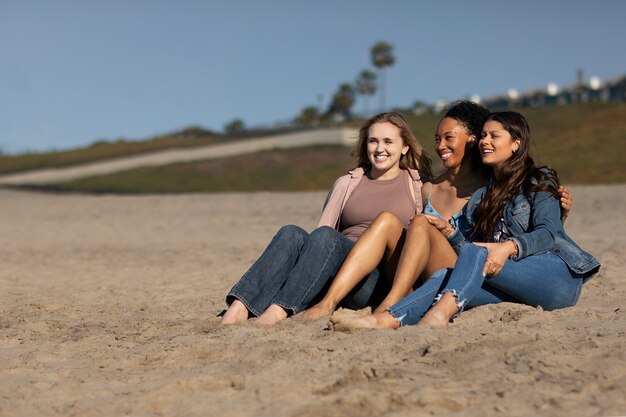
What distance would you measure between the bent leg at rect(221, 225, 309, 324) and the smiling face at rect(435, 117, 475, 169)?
97 cm

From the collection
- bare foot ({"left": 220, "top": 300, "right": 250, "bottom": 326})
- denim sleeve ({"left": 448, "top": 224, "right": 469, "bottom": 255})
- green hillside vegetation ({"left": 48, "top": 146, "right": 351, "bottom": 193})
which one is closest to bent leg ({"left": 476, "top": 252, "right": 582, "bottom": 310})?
denim sleeve ({"left": 448, "top": 224, "right": 469, "bottom": 255})

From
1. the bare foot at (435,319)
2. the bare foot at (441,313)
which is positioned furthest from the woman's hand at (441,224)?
the bare foot at (435,319)

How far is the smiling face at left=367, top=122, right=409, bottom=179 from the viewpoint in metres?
5.95

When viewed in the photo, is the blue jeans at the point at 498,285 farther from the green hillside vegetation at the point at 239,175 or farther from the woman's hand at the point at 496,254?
the green hillside vegetation at the point at 239,175

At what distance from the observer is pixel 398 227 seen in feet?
18.4

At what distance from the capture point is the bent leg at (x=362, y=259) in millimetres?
5535

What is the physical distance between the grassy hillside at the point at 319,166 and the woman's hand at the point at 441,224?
762 inches

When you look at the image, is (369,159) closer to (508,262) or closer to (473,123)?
(473,123)

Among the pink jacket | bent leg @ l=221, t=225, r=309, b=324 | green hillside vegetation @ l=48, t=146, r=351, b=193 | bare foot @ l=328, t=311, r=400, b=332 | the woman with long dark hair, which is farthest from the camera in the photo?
green hillside vegetation @ l=48, t=146, r=351, b=193

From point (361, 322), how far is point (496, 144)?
131 centimetres

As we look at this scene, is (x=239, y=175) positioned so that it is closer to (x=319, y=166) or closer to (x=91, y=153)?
(x=319, y=166)

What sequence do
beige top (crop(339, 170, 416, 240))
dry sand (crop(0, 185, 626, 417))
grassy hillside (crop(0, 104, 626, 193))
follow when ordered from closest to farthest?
dry sand (crop(0, 185, 626, 417)), beige top (crop(339, 170, 416, 240)), grassy hillside (crop(0, 104, 626, 193))

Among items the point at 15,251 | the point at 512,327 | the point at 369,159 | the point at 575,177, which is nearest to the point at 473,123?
the point at 369,159

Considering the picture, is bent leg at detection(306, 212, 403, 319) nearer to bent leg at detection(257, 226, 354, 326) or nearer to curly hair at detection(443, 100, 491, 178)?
bent leg at detection(257, 226, 354, 326)
